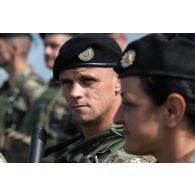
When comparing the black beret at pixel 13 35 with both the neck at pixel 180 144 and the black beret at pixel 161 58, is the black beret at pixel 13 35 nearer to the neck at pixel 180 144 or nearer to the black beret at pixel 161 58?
the black beret at pixel 161 58

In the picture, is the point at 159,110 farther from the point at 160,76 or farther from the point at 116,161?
the point at 116,161

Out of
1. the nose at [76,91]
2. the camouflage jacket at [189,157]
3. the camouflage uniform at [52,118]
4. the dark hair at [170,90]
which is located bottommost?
the camouflage uniform at [52,118]

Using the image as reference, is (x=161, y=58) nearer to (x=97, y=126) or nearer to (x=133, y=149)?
(x=133, y=149)

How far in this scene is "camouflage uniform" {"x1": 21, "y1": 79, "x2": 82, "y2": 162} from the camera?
871cm

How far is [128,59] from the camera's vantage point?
136 inches

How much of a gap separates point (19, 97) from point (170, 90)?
24.0 ft

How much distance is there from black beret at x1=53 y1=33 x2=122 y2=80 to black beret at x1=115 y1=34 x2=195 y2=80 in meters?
1.67

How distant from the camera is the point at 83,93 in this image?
16.6 feet

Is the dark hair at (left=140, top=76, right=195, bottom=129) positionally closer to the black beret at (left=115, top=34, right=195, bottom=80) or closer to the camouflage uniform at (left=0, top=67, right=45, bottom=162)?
the black beret at (left=115, top=34, right=195, bottom=80)

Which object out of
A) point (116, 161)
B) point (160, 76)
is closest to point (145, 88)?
point (160, 76)

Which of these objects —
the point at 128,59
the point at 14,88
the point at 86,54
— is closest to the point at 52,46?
the point at 14,88

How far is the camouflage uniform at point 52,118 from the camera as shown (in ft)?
28.6

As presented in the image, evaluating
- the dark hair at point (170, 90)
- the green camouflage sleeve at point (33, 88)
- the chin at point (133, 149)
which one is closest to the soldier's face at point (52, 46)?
the green camouflage sleeve at point (33, 88)

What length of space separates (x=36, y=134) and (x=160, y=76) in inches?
69.0
